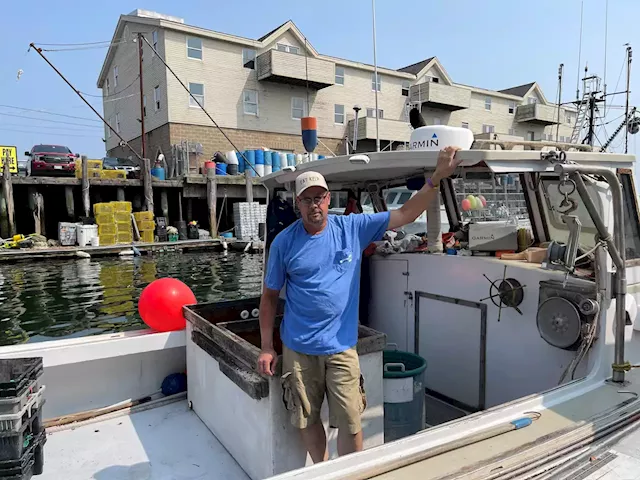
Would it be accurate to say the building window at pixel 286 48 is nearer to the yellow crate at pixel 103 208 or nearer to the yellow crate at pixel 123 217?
the yellow crate at pixel 123 217

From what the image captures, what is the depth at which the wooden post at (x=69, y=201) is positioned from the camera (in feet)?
72.9

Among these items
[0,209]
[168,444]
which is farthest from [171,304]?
[0,209]

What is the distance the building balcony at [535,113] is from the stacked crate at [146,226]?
32.0m

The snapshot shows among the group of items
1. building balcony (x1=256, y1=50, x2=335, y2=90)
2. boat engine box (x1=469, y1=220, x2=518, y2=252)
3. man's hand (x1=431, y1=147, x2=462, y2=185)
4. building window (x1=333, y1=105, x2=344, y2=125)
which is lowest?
boat engine box (x1=469, y1=220, x2=518, y2=252)

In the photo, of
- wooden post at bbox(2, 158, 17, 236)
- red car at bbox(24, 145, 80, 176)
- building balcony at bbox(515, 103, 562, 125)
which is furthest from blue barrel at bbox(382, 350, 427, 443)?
building balcony at bbox(515, 103, 562, 125)

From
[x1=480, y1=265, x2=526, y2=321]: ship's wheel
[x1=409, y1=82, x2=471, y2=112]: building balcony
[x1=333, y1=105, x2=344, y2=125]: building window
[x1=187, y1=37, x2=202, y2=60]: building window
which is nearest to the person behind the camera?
[x1=480, y1=265, x2=526, y2=321]: ship's wheel

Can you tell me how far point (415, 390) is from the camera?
119 inches

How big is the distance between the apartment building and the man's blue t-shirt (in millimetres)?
25566

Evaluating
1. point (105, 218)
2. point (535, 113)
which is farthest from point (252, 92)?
point (535, 113)

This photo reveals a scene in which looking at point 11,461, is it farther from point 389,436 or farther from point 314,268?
point 389,436

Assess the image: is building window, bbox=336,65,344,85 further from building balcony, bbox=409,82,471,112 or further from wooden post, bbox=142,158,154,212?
wooden post, bbox=142,158,154,212

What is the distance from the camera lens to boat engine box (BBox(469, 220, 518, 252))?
388cm

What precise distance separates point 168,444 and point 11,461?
118 centimetres

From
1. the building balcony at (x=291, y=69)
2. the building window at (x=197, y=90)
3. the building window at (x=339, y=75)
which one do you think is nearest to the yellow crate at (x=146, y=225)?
the building window at (x=197, y=90)
